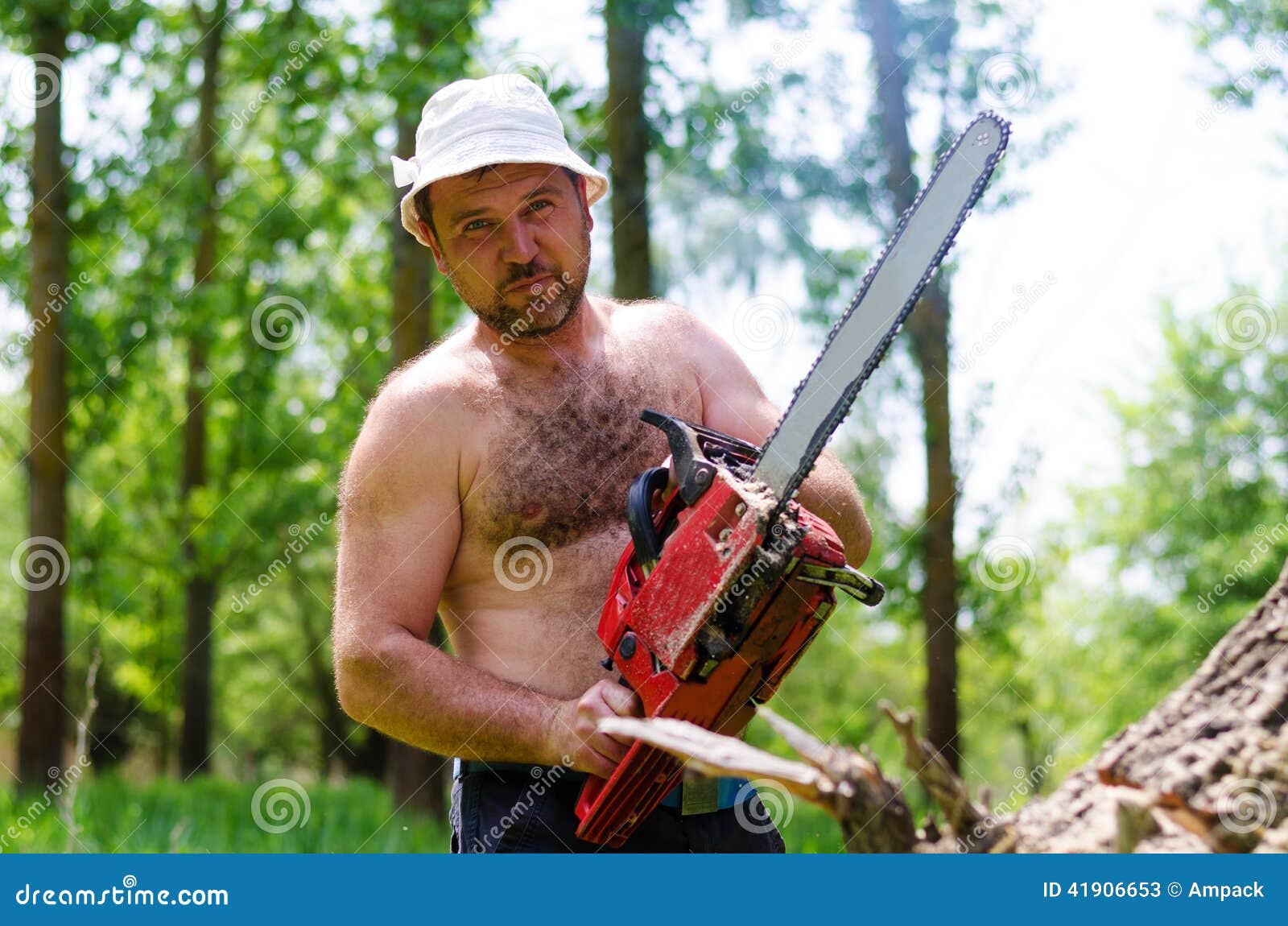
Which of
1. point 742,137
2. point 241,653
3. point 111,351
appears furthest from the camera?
point 241,653

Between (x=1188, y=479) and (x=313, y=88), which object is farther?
(x=1188, y=479)

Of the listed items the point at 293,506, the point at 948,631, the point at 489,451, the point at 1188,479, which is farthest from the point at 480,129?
the point at 1188,479

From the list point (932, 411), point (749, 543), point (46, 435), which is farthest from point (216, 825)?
point (749, 543)

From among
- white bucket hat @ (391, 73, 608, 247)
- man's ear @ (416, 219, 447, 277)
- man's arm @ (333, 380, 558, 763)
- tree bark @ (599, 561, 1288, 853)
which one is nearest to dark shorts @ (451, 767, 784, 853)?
man's arm @ (333, 380, 558, 763)

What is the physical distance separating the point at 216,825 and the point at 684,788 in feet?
17.8

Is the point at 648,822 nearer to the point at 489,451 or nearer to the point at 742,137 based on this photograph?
the point at 489,451

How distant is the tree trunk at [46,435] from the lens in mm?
9914

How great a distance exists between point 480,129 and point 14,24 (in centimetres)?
901

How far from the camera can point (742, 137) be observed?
885cm

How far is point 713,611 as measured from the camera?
210 cm

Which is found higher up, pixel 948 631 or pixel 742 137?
pixel 742 137

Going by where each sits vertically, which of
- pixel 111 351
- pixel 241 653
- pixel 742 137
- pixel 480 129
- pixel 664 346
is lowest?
pixel 241 653

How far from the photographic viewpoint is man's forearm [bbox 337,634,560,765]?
259 centimetres

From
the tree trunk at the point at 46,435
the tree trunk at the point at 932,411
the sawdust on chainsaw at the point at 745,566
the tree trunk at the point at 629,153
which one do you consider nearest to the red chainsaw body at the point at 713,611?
the sawdust on chainsaw at the point at 745,566
